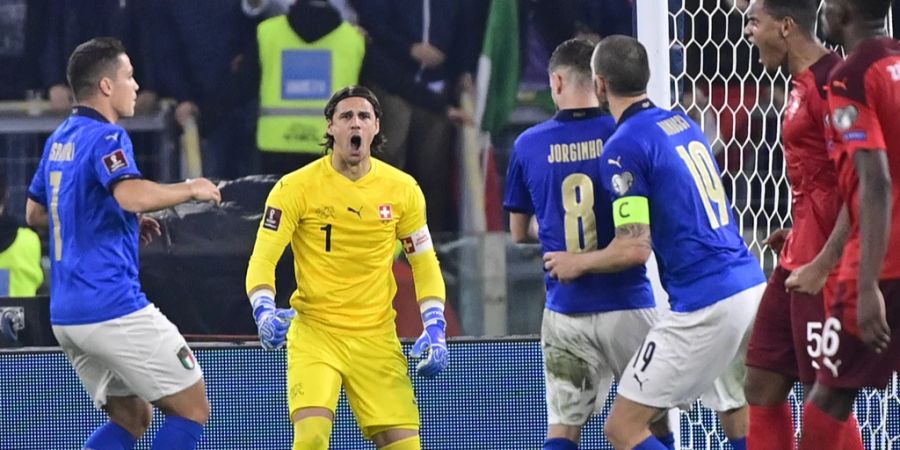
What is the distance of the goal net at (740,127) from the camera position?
7.85 m

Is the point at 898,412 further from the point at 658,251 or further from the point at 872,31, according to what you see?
the point at 872,31

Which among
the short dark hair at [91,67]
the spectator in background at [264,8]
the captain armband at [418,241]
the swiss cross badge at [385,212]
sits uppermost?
the spectator in background at [264,8]

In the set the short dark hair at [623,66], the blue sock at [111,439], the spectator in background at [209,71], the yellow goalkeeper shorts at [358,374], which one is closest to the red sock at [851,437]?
the short dark hair at [623,66]

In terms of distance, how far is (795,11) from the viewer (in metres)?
5.18

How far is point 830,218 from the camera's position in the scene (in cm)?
504

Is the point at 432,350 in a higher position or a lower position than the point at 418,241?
lower

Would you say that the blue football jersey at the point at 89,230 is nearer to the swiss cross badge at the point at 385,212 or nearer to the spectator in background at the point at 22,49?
the swiss cross badge at the point at 385,212

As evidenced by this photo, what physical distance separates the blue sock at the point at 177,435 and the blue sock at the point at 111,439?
232mm

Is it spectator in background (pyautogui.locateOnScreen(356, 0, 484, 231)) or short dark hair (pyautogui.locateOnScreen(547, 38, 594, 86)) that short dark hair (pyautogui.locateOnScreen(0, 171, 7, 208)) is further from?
short dark hair (pyautogui.locateOnScreen(547, 38, 594, 86))

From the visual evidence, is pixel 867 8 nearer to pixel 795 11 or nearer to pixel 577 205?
pixel 795 11

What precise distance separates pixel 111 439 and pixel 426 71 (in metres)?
3.16

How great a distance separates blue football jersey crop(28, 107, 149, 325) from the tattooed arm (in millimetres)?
1547

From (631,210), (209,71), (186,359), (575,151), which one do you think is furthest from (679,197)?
(209,71)

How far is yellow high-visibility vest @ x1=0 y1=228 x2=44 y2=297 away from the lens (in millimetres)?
8680
